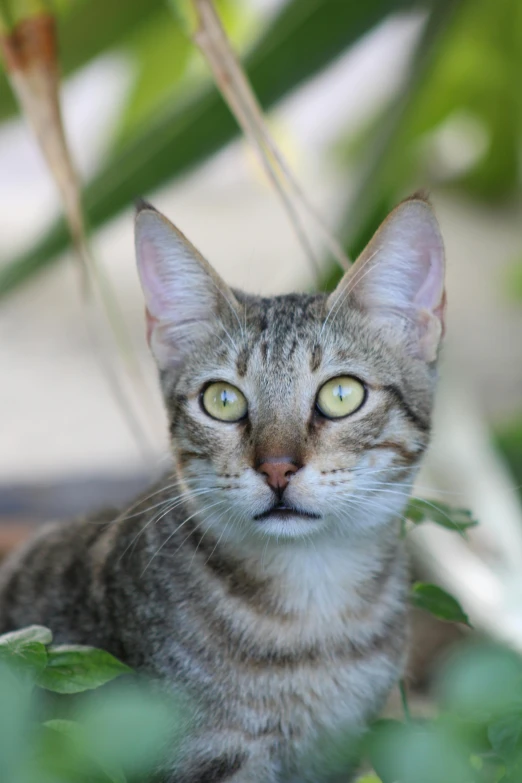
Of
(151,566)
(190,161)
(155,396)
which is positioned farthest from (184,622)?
(155,396)

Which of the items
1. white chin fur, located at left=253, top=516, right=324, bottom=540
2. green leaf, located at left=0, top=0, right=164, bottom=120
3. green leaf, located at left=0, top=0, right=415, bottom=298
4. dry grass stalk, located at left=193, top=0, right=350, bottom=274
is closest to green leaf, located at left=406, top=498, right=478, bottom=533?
white chin fur, located at left=253, top=516, right=324, bottom=540

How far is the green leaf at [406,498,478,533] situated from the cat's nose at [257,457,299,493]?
224 millimetres

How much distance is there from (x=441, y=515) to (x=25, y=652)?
0.65 m

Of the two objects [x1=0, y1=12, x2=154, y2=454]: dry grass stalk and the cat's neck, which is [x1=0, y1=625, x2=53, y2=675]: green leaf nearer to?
the cat's neck

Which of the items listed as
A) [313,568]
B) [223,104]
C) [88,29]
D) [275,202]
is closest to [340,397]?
[313,568]

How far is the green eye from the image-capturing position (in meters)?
1.37

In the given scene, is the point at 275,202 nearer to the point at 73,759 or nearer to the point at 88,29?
the point at 88,29

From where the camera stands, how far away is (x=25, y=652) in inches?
41.0

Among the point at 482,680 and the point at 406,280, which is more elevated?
the point at 406,280

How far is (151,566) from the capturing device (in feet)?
5.00

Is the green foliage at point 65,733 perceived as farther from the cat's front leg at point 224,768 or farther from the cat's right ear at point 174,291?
the cat's right ear at point 174,291

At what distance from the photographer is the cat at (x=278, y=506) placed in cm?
136

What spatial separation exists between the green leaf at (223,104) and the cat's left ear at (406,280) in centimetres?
69

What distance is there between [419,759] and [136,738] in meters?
0.24
